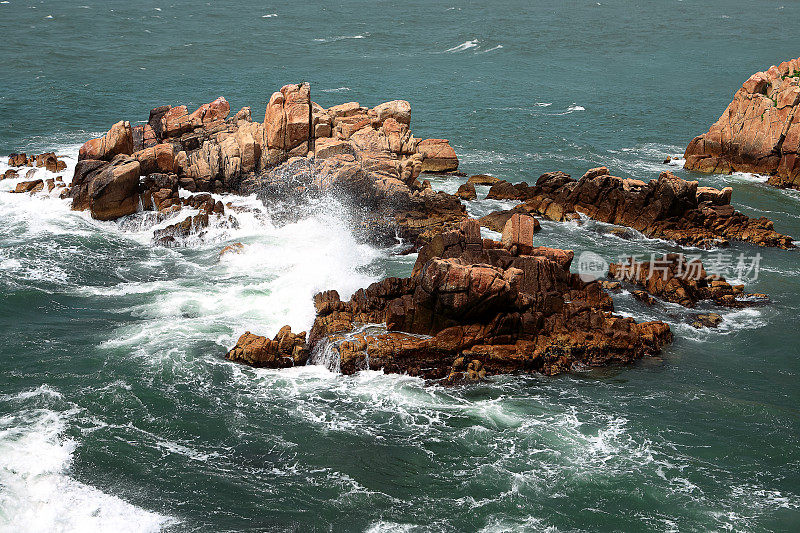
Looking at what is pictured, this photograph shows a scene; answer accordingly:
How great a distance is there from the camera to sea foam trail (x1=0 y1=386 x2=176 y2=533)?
23656mm

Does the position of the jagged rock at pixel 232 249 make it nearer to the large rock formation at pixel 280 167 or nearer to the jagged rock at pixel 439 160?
the large rock formation at pixel 280 167

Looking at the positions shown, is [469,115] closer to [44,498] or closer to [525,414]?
[525,414]

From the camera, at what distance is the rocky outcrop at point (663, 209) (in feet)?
158

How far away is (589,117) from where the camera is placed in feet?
262

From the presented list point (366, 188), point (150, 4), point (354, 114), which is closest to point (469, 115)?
point (354, 114)

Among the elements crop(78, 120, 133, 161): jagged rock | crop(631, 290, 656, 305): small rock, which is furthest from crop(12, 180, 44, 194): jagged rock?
crop(631, 290, 656, 305): small rock

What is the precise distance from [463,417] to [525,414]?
8.24 ft

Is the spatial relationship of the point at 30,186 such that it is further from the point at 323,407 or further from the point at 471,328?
the point at 471,328

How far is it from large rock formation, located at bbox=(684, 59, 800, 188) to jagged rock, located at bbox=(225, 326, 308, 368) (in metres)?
43.9

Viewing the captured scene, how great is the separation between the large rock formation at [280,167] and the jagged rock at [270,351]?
15.3m

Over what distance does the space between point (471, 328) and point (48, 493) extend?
696 inches

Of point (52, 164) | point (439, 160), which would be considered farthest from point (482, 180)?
point (52, 164)

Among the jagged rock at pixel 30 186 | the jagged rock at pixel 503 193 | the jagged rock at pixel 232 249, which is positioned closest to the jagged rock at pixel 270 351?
the jagged rock at pixel 232 249

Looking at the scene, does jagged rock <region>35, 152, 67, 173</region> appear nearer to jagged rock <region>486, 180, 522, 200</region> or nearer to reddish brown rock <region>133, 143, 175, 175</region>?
reddish brown rock <region>133, 143, 175, 175</region>
